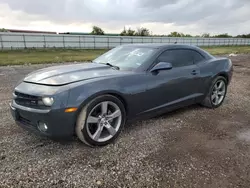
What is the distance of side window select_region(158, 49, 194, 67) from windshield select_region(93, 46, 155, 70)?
0.83ft

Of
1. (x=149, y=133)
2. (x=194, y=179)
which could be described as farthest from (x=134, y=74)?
(x=194, y=179)

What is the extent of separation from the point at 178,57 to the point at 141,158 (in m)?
2.19

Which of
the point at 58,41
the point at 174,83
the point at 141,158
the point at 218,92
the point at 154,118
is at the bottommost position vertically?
the point at 141,158

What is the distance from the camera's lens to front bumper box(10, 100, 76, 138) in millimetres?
2588

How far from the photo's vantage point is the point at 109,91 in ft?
9.69

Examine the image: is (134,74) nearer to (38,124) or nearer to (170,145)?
(170,145)

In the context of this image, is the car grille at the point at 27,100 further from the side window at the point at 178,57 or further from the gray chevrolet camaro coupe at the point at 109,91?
the side window at the point at 178,57

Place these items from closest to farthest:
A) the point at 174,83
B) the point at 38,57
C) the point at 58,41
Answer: the point at 174,83
the point at 38,57
the point at 58,41

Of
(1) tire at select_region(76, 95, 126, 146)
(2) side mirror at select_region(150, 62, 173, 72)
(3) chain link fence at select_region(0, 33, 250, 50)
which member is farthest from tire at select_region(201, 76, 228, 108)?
(3) chain link fence at select_region(0, 33, 250, 50)

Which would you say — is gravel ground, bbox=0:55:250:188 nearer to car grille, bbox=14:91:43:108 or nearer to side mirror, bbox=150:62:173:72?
car grille, bbox=14:91:43:108

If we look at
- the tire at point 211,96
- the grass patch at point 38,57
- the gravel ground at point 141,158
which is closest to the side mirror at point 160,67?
the gravel ground at point 141,158

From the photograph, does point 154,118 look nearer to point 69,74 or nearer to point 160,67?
point 160,67

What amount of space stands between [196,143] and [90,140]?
1598 millimetres

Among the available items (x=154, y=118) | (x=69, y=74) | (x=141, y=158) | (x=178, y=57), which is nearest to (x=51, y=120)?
(x=69, y=74)
